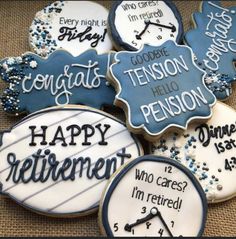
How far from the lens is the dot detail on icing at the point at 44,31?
1048mm

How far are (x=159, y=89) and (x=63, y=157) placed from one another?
243 mm

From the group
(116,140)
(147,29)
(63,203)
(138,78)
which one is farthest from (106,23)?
(63,203)

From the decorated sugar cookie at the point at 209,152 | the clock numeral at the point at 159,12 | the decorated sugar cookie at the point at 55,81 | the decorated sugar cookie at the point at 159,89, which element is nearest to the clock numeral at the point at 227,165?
the decorated sugar cookie at the point at 209,152

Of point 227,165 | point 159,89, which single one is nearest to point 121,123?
point 159,89

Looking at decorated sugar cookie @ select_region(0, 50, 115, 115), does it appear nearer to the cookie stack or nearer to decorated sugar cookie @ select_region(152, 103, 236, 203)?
the cookie stack

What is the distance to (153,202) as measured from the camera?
885 millimetres

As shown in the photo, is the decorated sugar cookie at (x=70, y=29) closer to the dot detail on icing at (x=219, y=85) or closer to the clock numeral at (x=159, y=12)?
the clock numeral at (x=159, y=12)

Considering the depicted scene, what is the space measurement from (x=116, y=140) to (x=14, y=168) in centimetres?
21

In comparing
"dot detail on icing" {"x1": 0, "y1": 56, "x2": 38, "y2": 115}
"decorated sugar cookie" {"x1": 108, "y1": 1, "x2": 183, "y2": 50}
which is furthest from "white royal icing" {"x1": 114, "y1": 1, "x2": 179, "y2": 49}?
"dot detail on icing" {"x1": 0, "y1": 56, "x2": 38, "y2": 115}

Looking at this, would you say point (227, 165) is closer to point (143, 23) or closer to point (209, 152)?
point (209, 152)

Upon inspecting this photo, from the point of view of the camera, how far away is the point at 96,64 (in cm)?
100

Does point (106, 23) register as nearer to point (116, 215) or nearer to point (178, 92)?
point (178, 92)

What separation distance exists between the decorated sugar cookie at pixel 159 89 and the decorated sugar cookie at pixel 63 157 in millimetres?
45

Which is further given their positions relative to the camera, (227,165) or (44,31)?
(44,31)
